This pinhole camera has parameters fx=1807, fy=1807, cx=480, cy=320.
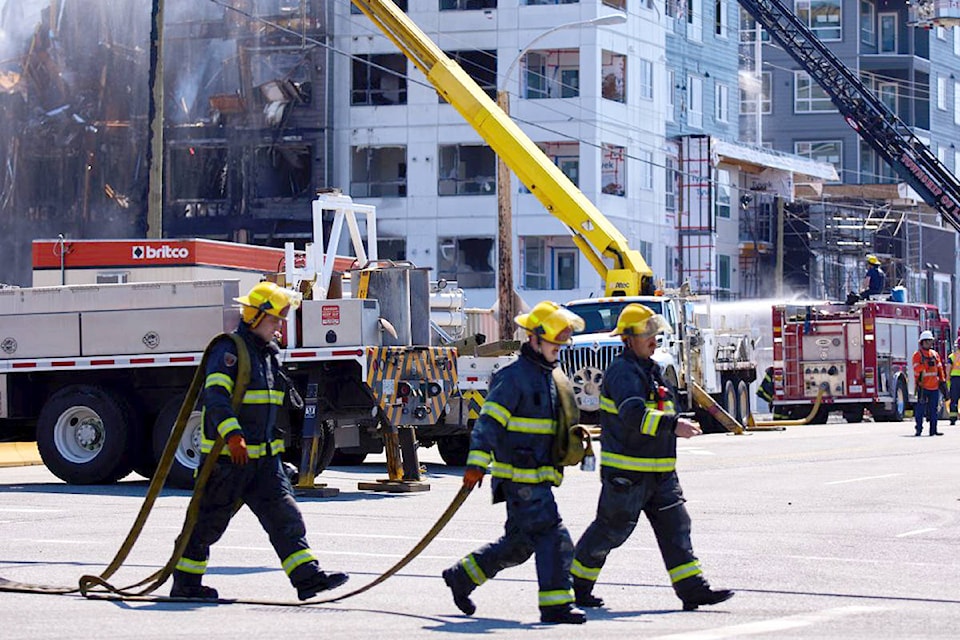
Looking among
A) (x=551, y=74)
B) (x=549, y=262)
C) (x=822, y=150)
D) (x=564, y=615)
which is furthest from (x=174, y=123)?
(x=564, y=615)

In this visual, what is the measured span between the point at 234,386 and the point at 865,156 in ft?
211

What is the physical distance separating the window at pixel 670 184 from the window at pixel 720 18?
6713 millimetres

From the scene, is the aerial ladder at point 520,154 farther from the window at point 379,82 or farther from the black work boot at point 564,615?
the window at point 379,82

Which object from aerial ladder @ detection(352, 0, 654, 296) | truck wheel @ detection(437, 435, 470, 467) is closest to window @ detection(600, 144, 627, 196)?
aerial ladder @ detection(352, 0, 654, 296)

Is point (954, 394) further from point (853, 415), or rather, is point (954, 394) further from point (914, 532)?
point (914, 532)

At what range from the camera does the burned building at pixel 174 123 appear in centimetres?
5338

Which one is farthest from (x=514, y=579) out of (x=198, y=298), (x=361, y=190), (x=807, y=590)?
(x=361, y=190)

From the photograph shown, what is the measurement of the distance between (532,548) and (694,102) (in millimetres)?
51052

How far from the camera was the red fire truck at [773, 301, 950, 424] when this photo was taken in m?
39.0

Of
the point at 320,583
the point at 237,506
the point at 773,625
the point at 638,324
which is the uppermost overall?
the point at 638,324

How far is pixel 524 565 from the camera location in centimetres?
1227

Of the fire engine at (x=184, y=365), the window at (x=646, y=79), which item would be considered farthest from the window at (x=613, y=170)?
the fire engine at (x=184, y=365)

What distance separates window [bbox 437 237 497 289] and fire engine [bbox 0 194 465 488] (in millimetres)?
32074

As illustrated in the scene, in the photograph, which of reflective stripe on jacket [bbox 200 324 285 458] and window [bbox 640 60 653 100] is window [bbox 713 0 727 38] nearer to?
window [bbox 640 60 653 100]
